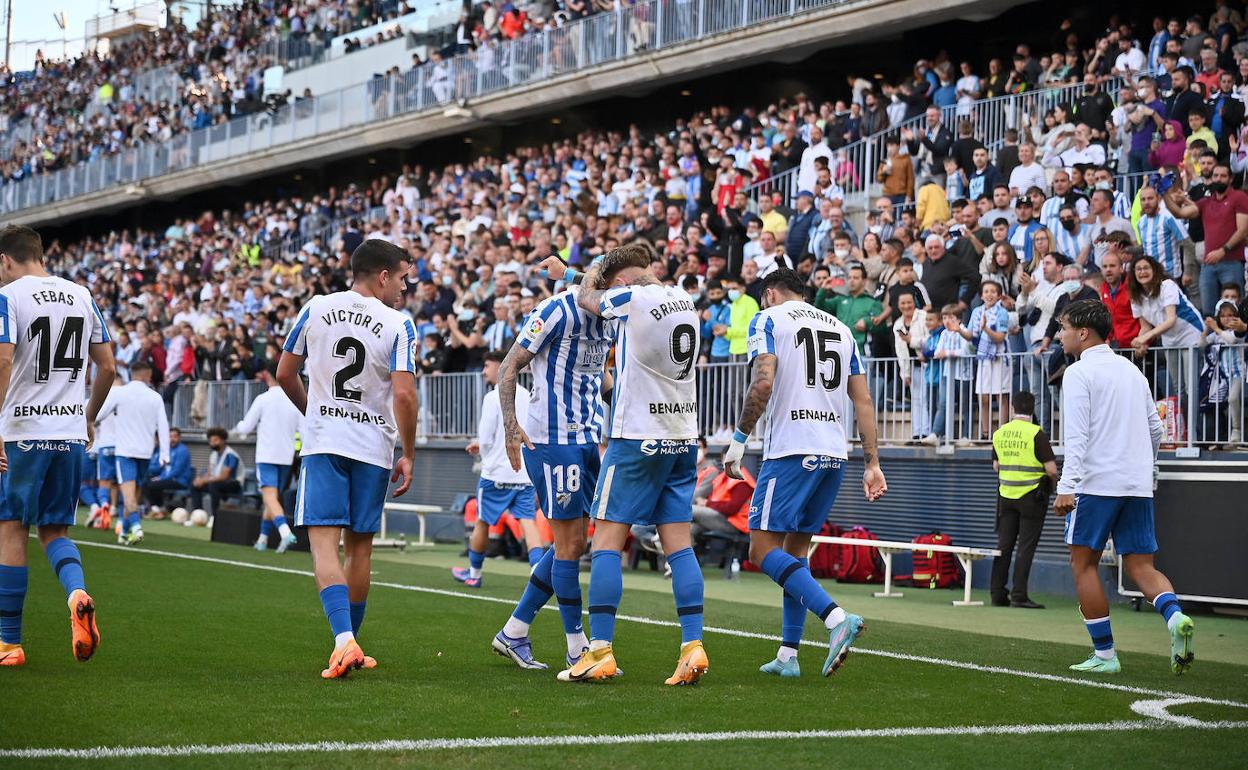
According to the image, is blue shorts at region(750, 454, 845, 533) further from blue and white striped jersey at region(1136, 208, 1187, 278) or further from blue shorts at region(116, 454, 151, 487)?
blue shorts at region(116, 454, 151, 487)

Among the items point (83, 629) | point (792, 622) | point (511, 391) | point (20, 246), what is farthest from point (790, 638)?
point (20, 246)

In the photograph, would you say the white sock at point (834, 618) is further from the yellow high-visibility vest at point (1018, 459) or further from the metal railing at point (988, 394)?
the metal railing at point (988, 394)

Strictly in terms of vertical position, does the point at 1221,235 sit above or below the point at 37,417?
above

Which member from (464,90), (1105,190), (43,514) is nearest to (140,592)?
(43,514)

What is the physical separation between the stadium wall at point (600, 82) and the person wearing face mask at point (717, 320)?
26.7 feet

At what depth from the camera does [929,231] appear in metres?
19.1

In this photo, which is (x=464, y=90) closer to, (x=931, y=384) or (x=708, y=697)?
(x=931, y=384)

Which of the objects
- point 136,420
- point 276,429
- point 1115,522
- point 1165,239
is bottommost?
point 1115,522

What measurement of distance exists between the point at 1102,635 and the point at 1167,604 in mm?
409

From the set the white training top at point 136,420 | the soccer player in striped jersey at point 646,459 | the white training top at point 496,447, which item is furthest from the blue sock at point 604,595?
the white training top at point 136,420

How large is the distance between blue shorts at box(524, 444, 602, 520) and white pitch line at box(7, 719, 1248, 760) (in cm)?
223

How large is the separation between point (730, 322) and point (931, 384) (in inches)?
126

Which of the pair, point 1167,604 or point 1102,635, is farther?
point 1102,635

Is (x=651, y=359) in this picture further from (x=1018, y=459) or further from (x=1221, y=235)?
(x=1221, y=235)
